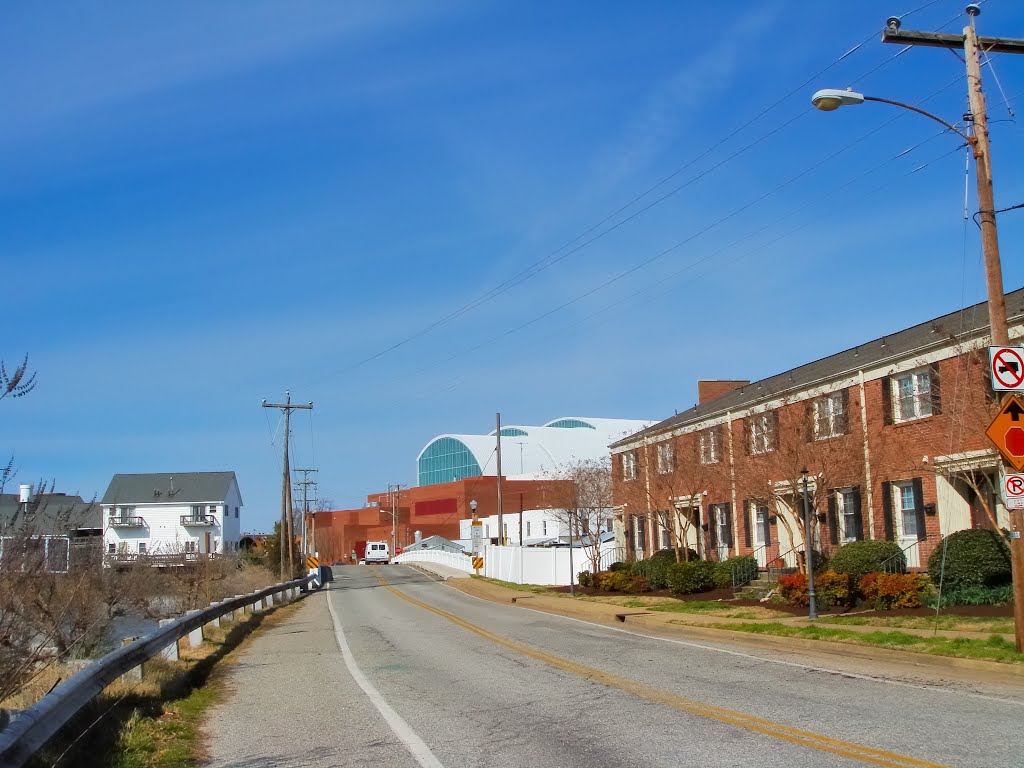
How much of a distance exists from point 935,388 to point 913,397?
5.72 feet

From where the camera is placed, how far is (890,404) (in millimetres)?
26922

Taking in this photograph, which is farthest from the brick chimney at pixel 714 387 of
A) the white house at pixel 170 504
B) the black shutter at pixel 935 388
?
the white house at pixel 170 504

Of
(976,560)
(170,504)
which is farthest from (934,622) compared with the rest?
(170,504)

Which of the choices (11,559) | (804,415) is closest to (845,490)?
(804,415)

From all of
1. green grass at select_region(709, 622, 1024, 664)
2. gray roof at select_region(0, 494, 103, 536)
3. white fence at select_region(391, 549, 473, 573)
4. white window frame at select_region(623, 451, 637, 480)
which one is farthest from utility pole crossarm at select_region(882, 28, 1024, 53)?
white fence at select_region(391, 549, 473, 573)

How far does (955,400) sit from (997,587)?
13.4ft

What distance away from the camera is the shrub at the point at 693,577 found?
101 feet

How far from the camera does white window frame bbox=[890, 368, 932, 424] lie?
25.3 meters

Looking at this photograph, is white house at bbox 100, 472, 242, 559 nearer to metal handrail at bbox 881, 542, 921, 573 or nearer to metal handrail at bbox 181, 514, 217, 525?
metal handrail at bbox 181, 514, 217, 525

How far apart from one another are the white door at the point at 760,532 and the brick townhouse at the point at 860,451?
0.04m

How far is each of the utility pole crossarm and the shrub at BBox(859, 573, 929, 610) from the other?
11.0 m

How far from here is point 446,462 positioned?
105 m

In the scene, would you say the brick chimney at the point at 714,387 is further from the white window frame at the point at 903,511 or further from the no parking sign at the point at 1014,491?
the no parking sign at the point at 1014,491

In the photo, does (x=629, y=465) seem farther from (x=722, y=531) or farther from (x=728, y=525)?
(x=728, y=525)
